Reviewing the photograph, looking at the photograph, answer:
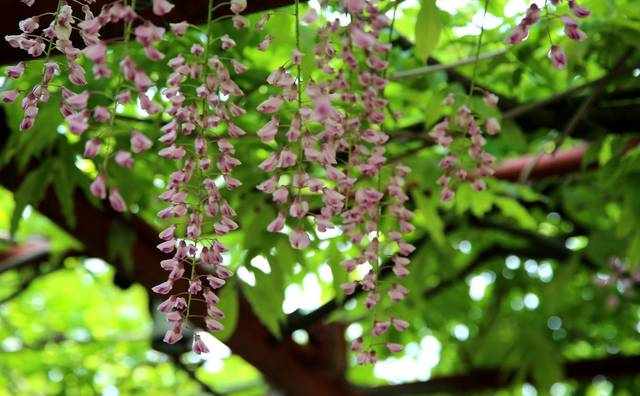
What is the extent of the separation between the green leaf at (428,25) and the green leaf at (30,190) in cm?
58

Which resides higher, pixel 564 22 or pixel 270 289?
pixel 564 22

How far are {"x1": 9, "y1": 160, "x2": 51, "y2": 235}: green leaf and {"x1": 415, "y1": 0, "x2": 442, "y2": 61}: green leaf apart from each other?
0.58 metres

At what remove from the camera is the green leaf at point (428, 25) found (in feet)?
2.82

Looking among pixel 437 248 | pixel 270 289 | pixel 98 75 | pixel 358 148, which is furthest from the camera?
pixel 437 248

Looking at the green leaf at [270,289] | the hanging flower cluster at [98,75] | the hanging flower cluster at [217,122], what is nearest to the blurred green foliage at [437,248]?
the green leaf at [270,289]

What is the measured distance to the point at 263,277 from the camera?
1.25 meters

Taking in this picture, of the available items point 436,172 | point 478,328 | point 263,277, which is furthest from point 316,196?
point 478,328

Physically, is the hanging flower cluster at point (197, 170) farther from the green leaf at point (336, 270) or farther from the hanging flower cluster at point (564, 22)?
the green leaf at point (336, 270)

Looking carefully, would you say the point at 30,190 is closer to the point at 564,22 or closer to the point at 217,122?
the point at 217,122

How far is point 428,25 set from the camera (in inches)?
34.3

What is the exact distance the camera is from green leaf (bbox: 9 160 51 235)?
1.23 m

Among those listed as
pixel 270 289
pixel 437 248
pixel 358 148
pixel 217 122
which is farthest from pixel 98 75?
pixel 437 248

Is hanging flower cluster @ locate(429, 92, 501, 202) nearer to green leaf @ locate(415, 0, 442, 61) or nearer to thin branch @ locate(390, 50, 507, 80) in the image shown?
green leaf @ locate(415, 0, 442, 61)

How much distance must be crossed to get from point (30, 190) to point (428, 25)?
62 cm
